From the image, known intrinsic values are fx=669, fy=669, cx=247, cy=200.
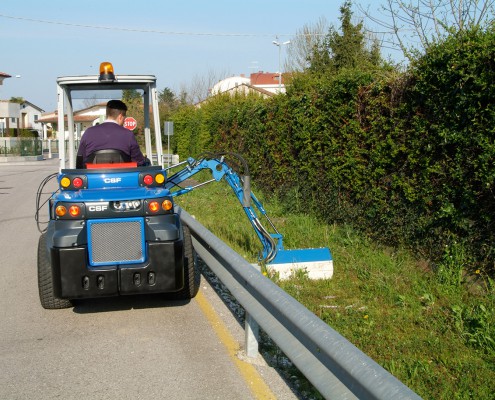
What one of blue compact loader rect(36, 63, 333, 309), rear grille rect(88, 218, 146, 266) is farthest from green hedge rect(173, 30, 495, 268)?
rear grille rect(88, 218, 146, 266)

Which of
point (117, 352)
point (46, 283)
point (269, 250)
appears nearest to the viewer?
point (117, 352)

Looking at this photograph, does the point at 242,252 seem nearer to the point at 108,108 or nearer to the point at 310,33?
the point at 108,108

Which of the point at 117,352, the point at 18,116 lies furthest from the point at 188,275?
the point at 18,116

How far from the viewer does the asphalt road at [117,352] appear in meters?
4.93

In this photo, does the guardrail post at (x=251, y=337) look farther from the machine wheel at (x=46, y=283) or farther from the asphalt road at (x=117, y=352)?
the machine wheel at (x=46, y=283)

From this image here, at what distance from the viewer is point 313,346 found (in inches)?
159

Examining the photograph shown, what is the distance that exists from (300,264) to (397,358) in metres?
2.69

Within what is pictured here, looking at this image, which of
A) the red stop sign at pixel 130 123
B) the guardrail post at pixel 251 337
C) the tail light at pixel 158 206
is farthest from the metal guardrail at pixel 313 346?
the red stop sign at pixel 130 123

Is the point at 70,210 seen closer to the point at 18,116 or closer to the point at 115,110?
the point at 115,110

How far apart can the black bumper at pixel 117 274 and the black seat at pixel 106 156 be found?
1188 mm

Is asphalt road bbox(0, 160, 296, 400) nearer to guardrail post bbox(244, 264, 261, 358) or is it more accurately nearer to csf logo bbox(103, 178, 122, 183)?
A: guardrail post bbox(244, 264, 261, 358)

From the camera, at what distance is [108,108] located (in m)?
7.42

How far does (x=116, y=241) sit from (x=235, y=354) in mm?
1705

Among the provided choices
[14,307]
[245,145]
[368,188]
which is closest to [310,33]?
[245,145]
